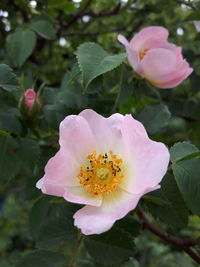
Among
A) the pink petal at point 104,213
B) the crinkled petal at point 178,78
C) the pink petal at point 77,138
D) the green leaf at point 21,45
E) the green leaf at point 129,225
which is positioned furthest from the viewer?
the green leaf at point 21,45

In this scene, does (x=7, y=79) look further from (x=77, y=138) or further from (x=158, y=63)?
(x=158, y=63)

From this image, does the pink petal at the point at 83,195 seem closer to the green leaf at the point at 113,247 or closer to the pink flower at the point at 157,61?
the green leaf at the point at 113,247

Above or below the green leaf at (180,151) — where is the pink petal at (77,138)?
below

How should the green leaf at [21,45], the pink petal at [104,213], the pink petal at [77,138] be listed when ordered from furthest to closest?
the green leaf at [21,45]
the pink petal at [77,138]
the pink petal at [104,213]

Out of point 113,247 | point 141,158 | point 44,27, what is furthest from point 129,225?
point 44,27

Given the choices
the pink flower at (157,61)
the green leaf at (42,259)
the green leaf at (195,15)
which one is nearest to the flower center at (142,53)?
the pink flower at (157,61)

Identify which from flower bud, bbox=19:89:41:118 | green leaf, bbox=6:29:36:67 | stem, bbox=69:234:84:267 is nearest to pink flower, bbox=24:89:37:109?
flower bud, bbox=19:89:41:118
